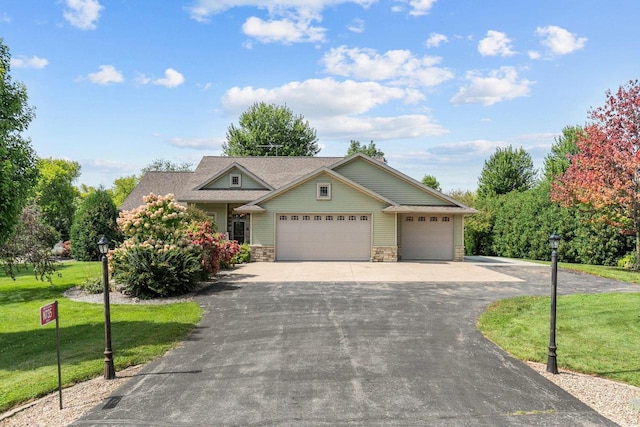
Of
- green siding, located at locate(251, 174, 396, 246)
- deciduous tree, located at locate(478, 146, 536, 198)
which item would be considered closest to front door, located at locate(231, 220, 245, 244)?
green siding, located at locate(251, 174, 396, 246)

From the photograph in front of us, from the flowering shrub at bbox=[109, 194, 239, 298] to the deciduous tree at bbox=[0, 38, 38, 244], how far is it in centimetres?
486

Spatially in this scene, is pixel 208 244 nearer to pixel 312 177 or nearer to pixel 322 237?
pixel 322 237

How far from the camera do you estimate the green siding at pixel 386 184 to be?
23.2 metres

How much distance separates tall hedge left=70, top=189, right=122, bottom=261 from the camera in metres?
24.8

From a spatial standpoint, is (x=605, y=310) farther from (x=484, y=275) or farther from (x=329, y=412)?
(x=329, y=412)

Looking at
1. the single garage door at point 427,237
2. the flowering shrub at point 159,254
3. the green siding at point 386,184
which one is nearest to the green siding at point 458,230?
the single garage door at point 427,237

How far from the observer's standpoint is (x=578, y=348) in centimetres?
787

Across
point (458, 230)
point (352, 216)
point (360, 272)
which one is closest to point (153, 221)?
point (360, 272)

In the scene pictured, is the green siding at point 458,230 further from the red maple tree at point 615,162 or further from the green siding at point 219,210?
the green siding at point 219,210

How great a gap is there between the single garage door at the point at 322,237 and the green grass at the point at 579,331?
10801 mm

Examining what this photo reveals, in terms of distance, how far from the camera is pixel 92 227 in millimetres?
24766

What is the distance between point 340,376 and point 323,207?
15940 mm

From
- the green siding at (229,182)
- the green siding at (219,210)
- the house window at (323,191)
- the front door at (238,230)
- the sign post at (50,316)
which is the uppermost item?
the green siding at (229,182)

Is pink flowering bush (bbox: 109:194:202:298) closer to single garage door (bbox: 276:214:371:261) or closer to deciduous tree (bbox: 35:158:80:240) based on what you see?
single garage door (bbox: 276:214:371:261)
